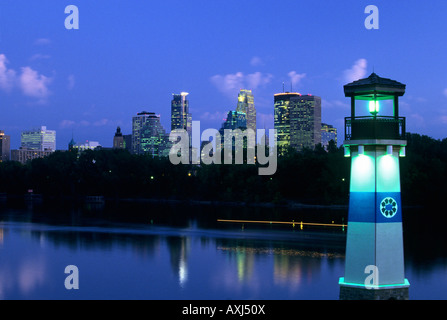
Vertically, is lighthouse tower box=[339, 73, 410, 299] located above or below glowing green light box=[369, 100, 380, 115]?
below

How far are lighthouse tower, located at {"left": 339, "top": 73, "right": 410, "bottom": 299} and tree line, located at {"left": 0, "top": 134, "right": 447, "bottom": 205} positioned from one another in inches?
2946

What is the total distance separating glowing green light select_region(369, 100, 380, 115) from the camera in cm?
1900

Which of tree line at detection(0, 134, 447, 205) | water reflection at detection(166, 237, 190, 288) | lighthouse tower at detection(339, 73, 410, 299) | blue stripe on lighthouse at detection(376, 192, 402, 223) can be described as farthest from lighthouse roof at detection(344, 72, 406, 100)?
tree line at detection(0, 134, 447, 205)

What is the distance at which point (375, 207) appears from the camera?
18.4 m

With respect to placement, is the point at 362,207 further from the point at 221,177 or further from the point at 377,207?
the point at 221,177

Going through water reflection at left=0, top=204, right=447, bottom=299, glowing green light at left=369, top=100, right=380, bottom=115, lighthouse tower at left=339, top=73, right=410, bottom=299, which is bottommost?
water reflection at left=0, top=204, right=447, bottom=299

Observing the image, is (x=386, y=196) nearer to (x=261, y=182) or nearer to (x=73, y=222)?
(x=73, y=222)

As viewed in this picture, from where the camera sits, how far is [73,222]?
6856cm

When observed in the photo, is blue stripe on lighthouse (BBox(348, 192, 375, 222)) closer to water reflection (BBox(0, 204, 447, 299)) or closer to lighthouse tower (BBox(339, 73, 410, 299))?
lighthouse tower (BBox(339, 73, 410, 299))

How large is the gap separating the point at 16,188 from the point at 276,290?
12746 cm

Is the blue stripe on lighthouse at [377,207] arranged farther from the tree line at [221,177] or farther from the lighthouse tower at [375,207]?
the tree line at [221,177]

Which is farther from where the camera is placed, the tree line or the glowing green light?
the tree line

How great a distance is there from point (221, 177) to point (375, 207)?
99.5 m
